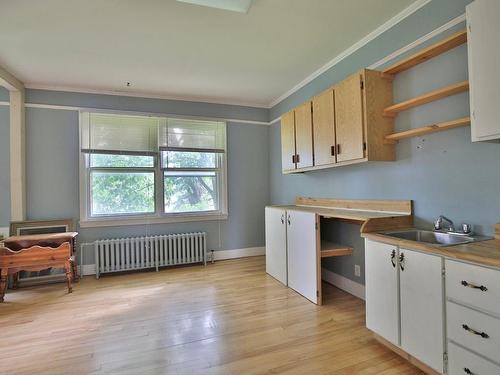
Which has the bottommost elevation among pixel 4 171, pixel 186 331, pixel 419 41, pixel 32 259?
pixel 186 331

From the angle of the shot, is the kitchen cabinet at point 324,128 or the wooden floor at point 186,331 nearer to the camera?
the wooden floor at point 186,331

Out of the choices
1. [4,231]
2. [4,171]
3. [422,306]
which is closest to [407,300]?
[422,306]

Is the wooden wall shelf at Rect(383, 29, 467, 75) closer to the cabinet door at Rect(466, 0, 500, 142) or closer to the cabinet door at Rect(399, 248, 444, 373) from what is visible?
the cabinet door at Rect(466, 0, 500, 142)

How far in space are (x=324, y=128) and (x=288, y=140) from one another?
0.80 metres

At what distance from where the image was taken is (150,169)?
4172 millimetres

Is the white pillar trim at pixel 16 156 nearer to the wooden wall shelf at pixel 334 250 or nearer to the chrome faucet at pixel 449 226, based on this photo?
the wooden wall shelf at pixel 334 250

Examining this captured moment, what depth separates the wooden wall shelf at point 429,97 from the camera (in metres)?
1.80

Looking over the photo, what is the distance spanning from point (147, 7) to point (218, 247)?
3476 mm

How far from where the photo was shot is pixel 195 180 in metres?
4.47

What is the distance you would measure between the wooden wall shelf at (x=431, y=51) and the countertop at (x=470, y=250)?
1364mm

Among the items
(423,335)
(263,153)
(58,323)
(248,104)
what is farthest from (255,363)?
(248,104)

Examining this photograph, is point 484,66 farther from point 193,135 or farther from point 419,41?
point 193,135

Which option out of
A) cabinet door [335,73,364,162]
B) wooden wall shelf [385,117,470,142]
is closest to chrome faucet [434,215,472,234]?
wooden wall shelf [385,117,470,142]

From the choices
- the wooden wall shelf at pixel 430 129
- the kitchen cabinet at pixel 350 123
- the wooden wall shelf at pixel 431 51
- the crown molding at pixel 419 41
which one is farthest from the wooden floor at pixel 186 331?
the crown molding at pixel 419 41
